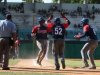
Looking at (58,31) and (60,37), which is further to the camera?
(60,37)

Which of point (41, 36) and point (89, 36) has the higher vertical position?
point (89, 36)

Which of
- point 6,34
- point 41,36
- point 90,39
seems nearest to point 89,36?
point 90,39

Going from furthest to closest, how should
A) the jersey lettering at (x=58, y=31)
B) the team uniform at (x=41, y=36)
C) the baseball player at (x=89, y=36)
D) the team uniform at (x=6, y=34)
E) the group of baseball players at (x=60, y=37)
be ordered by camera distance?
the team uniform at (x=41, y=36), the baseball player at (x=89, y=36), the group of baseball players at (x=60, y=37), the jersey lettering at (x=58, y=31), the team uniform at (x=6, y=34)

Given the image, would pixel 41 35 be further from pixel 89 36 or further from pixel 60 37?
pixel 60 37

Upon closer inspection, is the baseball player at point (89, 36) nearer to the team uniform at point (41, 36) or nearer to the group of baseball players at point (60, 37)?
the group of baseball players at point (60, 37)

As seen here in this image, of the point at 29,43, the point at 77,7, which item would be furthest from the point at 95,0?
the point at 29,43

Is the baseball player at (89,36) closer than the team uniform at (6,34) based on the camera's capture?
No

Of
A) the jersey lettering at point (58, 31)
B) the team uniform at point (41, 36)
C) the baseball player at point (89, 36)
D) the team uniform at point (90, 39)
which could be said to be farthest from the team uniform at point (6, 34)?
the team uniform at point (41, 36)

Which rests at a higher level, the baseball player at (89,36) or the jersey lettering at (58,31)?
the jersey lettering at (58,31)

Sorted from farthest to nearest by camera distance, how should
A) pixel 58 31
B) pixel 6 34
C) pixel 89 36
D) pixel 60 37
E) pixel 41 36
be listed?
pixel 41 36 < pixel 89 36 < pixel 60 37 < pixel 58 31 < pixel 6 34

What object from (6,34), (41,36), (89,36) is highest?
(6,34)

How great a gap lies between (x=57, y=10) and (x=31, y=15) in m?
3.45

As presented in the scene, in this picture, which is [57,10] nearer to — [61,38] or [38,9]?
[38,9]

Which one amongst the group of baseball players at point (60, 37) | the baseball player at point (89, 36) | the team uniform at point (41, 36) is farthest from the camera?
the team uniform at point (41, 36)
